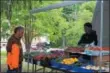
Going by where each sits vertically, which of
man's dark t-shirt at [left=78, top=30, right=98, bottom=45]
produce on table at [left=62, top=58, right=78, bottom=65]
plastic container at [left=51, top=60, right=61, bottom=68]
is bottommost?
plastic container at [left=51, top=60, right=61, bottom=68]

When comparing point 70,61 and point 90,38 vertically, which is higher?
point 90,38

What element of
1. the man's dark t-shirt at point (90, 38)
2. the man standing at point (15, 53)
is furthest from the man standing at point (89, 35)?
the man standing at point (15, 53)

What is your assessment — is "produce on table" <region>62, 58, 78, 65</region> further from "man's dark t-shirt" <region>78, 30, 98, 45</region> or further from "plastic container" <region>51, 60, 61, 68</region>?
"man's dark t-shirt" <region>78, 30, 98, 45</region>

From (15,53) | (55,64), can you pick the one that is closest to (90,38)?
(55,64)

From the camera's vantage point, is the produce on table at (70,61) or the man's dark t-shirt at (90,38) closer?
the produce on table at (70,61)

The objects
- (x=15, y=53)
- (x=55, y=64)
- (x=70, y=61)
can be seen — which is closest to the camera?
(x=15, y=53)

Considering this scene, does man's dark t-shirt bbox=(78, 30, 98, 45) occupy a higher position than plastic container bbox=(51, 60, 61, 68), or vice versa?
man's dark t-shirt bbox=(78, 30, 98, 45)

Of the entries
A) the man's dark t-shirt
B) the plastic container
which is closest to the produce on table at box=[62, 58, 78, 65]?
the plastic container

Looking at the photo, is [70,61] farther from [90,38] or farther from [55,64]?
[90,38]

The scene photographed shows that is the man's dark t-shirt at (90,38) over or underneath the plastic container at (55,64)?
over

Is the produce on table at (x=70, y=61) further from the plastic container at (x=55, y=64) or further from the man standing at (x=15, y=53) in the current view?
the man standing at (x=15, y=53)

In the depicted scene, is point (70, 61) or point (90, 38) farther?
point (90, 38)

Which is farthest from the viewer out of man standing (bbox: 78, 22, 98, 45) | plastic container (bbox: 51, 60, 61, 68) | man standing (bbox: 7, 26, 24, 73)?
man standing (bbox: 78, 22, 98, 45)

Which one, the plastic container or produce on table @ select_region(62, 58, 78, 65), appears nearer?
produce on table @ select_region(62, 58, 78, 65)
